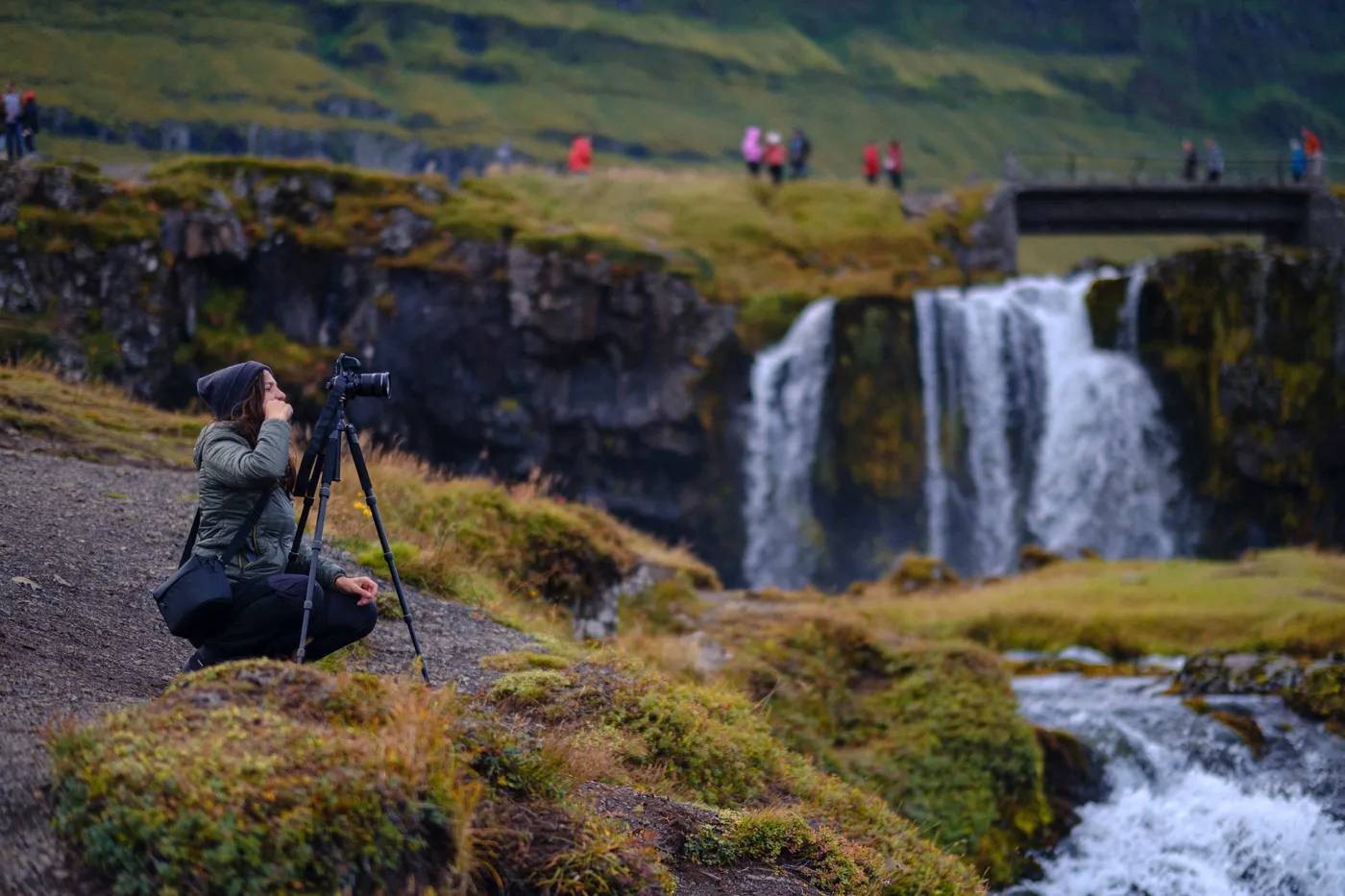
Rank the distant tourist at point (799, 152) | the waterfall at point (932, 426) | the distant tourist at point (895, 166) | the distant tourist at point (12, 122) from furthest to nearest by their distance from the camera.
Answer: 1. the distant tourist at point (799, 152)
2. the distant tourist at point (895, 166)
3. the waterfall at point (932, 426)
4. the distant tourist at point (12, 122)

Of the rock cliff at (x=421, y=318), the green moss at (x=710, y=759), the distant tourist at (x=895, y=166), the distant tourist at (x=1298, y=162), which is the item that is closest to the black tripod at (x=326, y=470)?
the green moss at (x=710, y=759)

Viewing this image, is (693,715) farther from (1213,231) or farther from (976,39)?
(976,39)

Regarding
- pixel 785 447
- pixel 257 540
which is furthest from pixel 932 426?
pixel 257 540

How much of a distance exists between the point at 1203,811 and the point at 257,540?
10.2 meters

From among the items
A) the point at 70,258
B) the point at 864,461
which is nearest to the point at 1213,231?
the point at 864,461

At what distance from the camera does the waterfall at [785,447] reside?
125 ft

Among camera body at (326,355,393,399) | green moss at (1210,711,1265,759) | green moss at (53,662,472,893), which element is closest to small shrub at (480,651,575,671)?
camera body at (326,355,393,399)

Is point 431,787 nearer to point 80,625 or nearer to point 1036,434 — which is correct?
point 80,625

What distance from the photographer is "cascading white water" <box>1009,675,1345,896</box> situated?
11.2 meters

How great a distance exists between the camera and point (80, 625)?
7816 millimetres

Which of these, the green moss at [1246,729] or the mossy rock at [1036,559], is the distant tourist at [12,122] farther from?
the green moss at [1246,729]

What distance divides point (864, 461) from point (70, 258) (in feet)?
76.1

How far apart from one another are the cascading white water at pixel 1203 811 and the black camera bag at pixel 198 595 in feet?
26.3

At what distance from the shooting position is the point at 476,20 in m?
129
